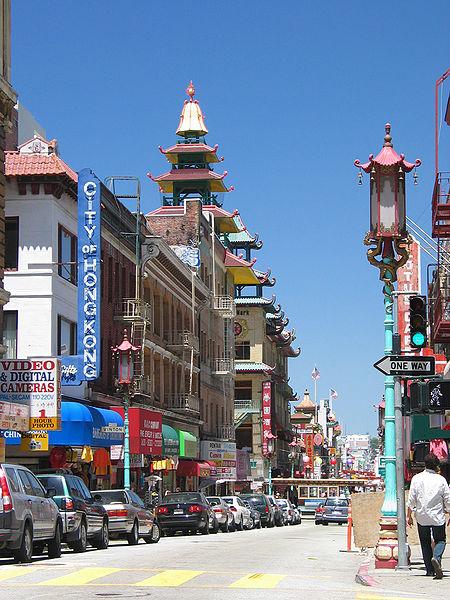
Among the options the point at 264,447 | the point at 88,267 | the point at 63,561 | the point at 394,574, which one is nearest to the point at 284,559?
the point at 63,561

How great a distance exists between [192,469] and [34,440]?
3158 centimetres

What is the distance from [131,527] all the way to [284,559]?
7.59 m

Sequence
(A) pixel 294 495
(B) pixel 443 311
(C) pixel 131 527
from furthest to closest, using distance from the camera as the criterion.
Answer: (A) pixel 294 495
(B) pixel 443 311
(C) pixel 131 527

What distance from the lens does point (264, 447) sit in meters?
106

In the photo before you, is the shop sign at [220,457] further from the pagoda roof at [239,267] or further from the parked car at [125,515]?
the parked car at [125,515]

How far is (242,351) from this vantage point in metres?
109

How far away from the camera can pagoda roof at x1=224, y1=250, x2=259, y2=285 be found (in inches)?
3602

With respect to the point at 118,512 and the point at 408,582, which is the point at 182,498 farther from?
the point at 408,582

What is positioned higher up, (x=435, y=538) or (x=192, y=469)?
(x=192, y=469)

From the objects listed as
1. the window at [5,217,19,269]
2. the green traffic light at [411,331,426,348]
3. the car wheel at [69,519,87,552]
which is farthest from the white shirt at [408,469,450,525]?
the window at [5,217,19,269]

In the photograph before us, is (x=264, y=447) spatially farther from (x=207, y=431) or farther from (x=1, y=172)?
(x=1, y=172)

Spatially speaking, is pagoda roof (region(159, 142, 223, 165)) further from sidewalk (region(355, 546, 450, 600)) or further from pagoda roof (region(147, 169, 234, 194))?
sidewalk (region(355, 546, 450, 600))

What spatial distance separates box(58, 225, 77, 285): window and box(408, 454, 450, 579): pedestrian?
90.2ft

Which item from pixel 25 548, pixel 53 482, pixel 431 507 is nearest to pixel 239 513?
pixel 53 482
